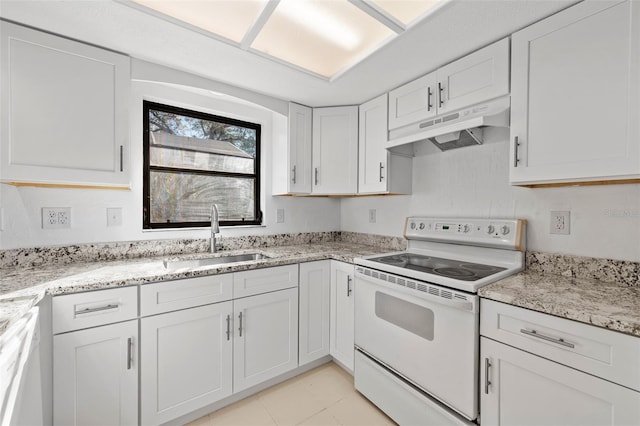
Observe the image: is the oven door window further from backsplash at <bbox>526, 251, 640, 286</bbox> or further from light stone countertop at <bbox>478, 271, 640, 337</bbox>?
backsplash at <bbox>526, 251, 640, 286</bbox>

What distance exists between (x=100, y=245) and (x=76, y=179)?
0.50 m

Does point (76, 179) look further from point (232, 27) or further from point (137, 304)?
point (232, 27)

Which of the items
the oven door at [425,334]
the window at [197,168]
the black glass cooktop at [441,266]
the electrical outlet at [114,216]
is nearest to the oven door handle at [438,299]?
the oven door at [425,334]

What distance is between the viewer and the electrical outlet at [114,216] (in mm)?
1832

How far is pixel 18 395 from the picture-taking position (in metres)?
0.89

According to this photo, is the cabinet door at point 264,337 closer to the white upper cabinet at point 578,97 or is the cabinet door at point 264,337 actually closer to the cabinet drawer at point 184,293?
the cabinet drawer at point 184,293

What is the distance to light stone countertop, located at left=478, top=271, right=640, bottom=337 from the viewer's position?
93 cm

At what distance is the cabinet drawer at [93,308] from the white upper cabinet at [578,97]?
215 cm

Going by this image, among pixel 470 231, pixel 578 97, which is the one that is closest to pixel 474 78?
pixel 578 97

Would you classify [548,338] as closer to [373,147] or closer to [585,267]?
[585,267]

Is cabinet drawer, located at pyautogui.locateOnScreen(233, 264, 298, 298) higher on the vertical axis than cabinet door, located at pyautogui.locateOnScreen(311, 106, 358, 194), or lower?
lower

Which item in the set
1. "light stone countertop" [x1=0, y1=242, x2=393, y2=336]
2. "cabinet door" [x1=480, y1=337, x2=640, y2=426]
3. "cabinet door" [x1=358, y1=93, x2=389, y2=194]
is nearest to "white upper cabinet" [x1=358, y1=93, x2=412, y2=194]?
"cabinet door" [x1=358, y1=93, x2=389, y2=194]

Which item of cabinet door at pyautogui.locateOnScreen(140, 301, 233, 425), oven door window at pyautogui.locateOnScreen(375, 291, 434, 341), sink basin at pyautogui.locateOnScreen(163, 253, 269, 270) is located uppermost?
sink basin at pyautogui.locateOnScreen(163, 253, 269, 270)

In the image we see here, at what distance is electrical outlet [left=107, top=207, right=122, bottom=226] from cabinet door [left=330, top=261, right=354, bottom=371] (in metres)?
1.57
